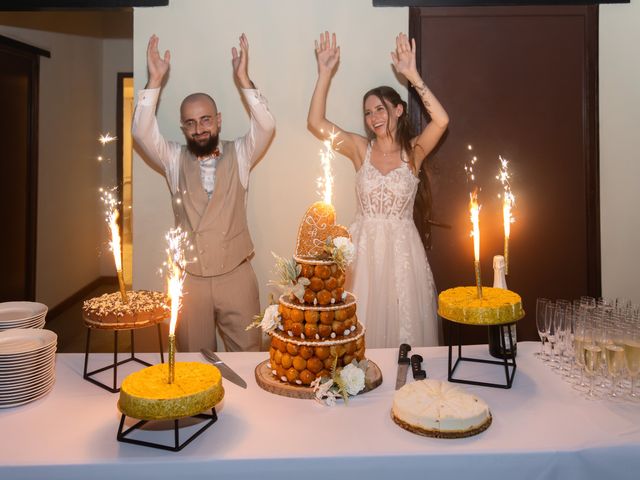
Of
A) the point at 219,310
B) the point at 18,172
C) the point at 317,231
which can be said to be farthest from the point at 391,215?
the point at 18,172

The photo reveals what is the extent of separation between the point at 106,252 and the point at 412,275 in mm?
4984

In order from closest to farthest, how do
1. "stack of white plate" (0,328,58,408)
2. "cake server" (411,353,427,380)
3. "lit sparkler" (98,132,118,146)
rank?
"stack of white plate" (0,328,58,408) → "cake server" (411,353,427,380) → "lit sparkler" (98,132,118,146)

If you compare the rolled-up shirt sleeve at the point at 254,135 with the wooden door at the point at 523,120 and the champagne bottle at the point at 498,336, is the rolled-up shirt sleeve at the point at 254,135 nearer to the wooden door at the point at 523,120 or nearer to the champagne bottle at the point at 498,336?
the wooden door at the point at 523,120

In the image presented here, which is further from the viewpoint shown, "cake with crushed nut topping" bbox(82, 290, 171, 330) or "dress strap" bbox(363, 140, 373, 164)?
"dress strap" bbox(363, 140, 373, 164)

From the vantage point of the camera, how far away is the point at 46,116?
538 centimetres

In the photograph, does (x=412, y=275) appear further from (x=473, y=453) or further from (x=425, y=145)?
(x=473, y=453)

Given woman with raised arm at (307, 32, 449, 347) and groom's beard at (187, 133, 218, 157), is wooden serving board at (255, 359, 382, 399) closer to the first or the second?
woman with raised arm at (307, 32, 449, 347)

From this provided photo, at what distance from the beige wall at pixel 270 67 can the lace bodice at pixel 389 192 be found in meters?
0.39

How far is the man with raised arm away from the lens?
3.24m

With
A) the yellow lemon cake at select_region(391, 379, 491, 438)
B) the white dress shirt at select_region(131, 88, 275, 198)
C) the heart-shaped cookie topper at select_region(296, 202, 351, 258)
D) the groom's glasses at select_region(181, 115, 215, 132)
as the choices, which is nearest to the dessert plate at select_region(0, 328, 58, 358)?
the heart-shaped cookie topper at select_region(296, 202, 351, 258)

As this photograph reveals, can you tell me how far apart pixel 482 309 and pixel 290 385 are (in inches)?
24.5

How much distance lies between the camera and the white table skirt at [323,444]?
1310mm

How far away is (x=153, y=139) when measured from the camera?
3293mm

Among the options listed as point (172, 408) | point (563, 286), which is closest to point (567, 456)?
point (172, 408)
